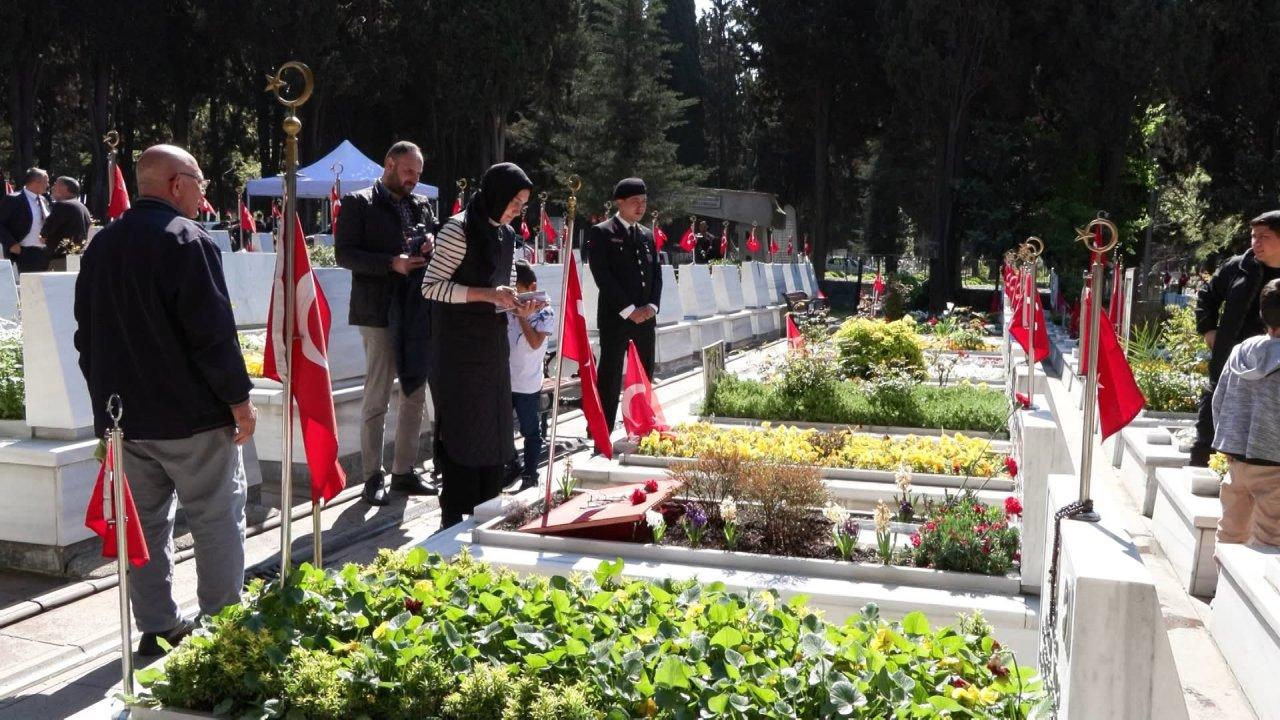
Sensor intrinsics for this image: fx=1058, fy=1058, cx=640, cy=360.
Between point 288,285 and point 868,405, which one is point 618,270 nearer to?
point 868,405

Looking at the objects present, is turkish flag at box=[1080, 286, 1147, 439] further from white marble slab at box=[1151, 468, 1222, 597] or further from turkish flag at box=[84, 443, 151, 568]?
turkish flag at box=[84, 443, 151, 568]

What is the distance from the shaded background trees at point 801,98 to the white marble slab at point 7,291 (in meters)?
22.3

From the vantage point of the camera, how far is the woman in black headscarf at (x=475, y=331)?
5.27m

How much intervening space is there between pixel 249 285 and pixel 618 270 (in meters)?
8.86

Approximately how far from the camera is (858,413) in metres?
9.02

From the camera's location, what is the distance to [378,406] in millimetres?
6922

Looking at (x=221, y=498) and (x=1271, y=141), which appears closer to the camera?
(x=221, y=498)

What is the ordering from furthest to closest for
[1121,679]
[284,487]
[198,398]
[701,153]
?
[701,153] → [198,398] → [284,487] → [1121,679]

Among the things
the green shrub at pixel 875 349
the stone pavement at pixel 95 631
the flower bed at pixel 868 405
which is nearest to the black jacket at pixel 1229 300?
the flower bed at pixel 868 405

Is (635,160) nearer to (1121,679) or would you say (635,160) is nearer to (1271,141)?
(1271,141)

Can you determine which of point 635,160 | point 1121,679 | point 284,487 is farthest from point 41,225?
point 635,160

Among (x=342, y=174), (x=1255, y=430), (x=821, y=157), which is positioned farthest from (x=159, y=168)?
(x=821, y=157)

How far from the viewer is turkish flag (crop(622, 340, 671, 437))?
729 centimetres

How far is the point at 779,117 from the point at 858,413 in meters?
30.5
